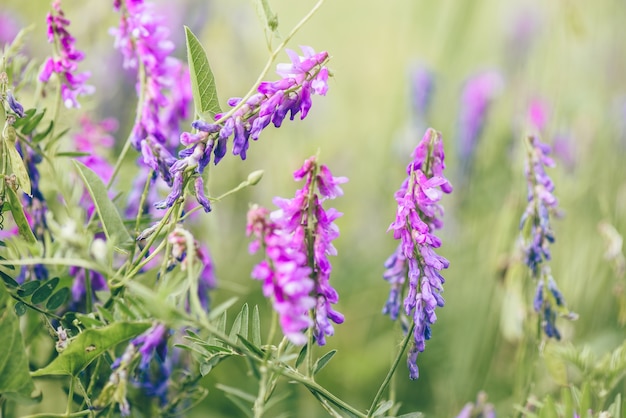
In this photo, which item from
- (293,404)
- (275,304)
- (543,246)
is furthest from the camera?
(293,404)

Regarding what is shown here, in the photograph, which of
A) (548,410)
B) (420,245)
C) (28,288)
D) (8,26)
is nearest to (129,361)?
(28,288)

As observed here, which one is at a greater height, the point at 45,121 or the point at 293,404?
the point at 45,121

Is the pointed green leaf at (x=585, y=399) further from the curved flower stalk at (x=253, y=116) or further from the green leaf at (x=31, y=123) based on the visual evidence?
the green leaf at (x=31, y=123)

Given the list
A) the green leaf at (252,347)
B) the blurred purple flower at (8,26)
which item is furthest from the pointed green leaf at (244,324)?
the blurred purple flower at (8,26)

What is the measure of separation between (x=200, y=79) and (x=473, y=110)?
118 centimetres

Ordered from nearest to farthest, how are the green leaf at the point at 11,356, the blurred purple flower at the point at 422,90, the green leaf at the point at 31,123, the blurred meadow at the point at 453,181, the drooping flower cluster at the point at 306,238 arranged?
the drooping flower cluster at the point at 306,238, the green leaf at the point at 11,356, the green leaf at the point at 31,123, the blurred meadow at the point at 453,181, the blurred purple flower at the point at 422,90

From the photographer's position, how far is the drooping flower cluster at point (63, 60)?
2.79 feet

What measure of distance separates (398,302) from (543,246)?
203 mm

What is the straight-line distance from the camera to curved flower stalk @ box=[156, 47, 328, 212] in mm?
731

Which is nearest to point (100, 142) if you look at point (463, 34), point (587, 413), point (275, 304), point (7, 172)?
point (7, 172)

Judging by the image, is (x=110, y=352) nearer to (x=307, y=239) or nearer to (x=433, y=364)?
(x=307, y=239)

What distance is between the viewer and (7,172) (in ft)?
2.71

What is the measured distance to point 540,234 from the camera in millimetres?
937

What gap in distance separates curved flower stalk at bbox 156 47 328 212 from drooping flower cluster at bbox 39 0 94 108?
0.19 metres
